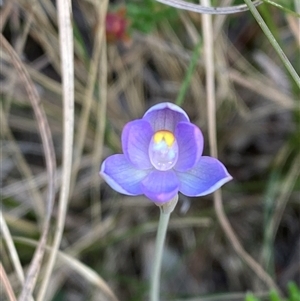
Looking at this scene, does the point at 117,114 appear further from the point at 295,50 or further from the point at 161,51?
the point at 295,50

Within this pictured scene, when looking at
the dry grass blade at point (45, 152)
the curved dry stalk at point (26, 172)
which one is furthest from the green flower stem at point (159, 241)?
the curved dry stalk at point (26, 172)

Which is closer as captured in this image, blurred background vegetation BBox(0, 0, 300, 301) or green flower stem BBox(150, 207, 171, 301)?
green flower stem BBox(150, 207, 171, 301)

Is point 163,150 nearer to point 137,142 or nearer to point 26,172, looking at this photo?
point 137,142

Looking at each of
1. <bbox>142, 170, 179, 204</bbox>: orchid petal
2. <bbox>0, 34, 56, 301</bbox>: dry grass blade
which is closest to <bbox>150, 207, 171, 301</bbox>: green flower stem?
<bbox>142, 170, 179, 204</bbox>: orchid petal

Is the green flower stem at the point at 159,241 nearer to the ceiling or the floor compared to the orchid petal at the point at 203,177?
nearer to the floor

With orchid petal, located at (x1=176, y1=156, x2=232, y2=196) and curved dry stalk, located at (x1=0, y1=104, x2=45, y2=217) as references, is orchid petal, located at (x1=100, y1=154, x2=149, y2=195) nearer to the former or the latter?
orchid petal, located at (x1=176, y1=156, x2=232, y2=196)

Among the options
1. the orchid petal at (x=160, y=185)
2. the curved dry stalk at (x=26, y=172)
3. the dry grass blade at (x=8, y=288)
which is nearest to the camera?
the orchid petal at (x=160, y=185)

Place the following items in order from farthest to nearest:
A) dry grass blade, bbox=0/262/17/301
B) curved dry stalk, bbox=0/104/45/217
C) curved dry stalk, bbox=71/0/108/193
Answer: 1. curved dry stalk, bbox=0/104/45/217
2. curved dry stalk, bbox=71/0/108/193
3. dry grass blade, bbox=0/262/17/301

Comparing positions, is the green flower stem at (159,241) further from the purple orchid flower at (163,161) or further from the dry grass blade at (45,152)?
the dry grass blade at (45,152)

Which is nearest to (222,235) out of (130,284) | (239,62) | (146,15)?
(130,284)
